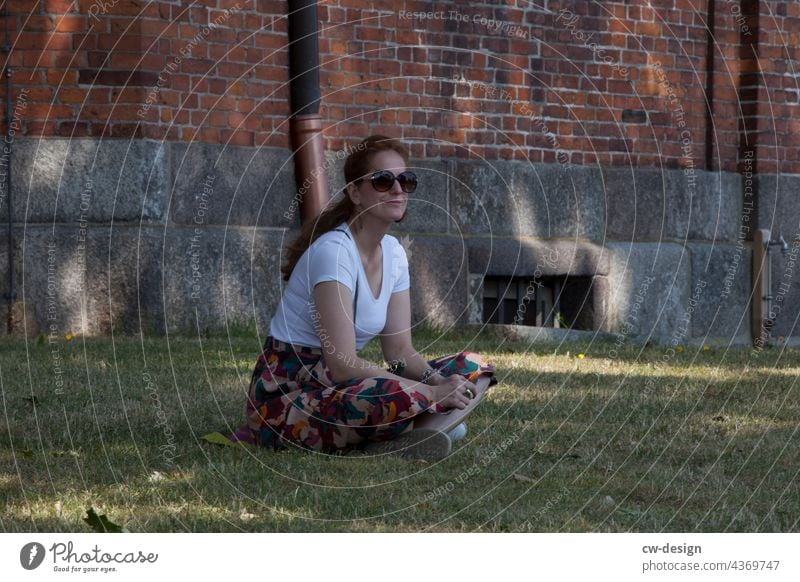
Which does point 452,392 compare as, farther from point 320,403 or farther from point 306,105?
point 306,105

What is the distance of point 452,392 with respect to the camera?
4.28m

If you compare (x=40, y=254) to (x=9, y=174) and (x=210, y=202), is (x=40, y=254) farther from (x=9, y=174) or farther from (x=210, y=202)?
(x=210, y=202)

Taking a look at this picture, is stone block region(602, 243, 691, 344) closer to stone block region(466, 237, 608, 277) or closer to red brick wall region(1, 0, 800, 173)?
stone block region(466, 237, 608, 277)

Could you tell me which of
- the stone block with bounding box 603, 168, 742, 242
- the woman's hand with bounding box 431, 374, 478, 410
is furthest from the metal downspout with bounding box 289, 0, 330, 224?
the woman's hand with bounding box 431, 374, 478, 410

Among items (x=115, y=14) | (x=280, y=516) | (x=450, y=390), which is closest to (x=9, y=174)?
(x=115, y=14)

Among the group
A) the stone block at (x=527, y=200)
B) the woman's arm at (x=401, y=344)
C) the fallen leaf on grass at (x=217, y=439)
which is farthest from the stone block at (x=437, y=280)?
the fallen leaf on grass at (x=217, y=439)

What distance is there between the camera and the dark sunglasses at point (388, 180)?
4.32 meters

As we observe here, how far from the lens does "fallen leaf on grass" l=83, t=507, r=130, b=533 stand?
3.26m

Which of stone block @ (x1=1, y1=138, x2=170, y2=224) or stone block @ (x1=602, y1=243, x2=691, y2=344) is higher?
stone block @ (x1=1, y1=138, x2=170, y2=224)

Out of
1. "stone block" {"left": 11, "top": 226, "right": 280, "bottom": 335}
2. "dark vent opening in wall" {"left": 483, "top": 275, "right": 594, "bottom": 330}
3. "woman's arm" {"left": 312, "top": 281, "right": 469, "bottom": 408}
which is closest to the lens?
"woman's arm" {"left": 312, "top": 281, "right": 469, "bottom": 408}

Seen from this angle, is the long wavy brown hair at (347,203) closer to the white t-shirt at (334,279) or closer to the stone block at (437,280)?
the white t-shirt at (334,279)

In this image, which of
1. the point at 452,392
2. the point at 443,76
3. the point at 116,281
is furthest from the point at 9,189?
the point at 452,392
